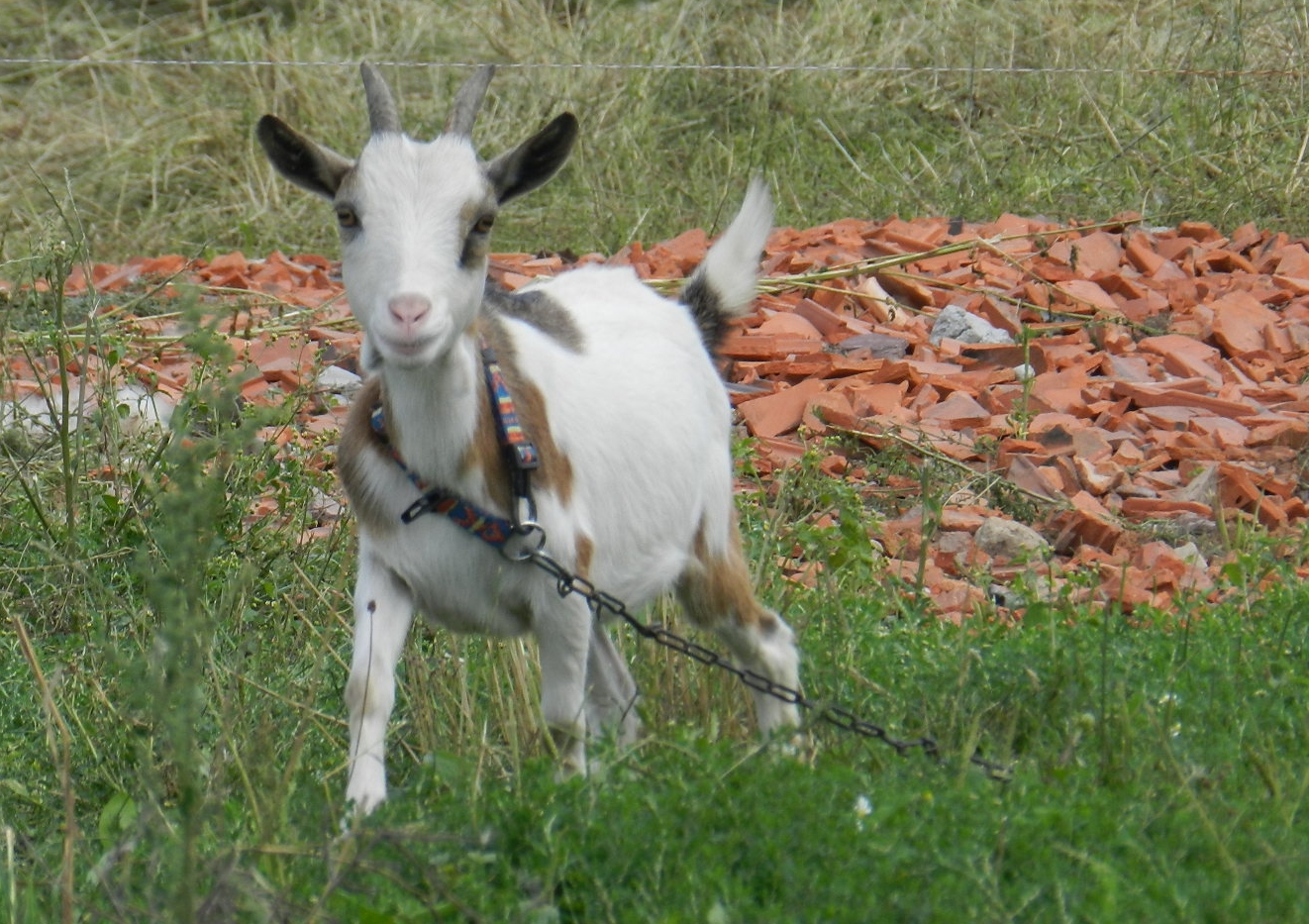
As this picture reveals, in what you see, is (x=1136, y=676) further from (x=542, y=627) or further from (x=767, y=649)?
(x=542, y=627)

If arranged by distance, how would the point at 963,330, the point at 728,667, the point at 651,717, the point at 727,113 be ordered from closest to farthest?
the point at 728,667, the point at 651,717, the point at 963,330, the point at 727,113

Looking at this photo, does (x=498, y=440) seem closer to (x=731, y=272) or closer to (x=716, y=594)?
(x=716, y=594)

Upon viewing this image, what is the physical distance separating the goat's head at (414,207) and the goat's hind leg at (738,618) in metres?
1.06

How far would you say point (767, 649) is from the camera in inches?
165

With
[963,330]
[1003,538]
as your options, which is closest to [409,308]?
[1003,538]

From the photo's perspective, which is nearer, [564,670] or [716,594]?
[564,670]

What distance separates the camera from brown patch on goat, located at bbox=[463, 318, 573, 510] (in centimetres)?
353

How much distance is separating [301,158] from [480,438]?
624mm

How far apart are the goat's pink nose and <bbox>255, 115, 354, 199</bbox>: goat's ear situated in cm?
41

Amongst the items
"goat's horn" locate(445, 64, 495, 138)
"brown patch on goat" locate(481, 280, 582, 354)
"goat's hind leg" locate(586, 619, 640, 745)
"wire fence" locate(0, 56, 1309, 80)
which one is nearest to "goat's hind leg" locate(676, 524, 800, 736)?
"goat's hind leg" locate(586, 619, 640, 745)

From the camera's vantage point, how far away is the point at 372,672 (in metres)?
3.40

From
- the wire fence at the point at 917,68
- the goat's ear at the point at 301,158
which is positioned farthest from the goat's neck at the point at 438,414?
the wire fence at the point at 917,68

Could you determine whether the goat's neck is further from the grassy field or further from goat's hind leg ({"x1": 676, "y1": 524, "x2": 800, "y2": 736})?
goat's hind leg ({"x1": 676, "y1": 524, "x2": 800, "y2": 736})

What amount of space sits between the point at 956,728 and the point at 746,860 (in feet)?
3.27
